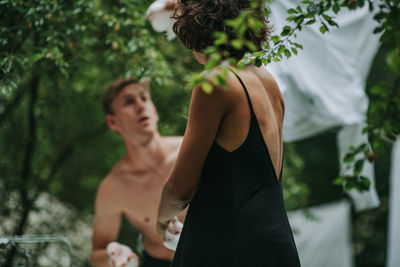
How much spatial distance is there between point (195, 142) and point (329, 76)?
4.98ft

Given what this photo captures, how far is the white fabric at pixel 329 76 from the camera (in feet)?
7.66

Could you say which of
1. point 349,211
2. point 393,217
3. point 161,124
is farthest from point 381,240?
point 161,124

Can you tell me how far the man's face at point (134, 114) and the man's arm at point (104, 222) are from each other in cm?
36

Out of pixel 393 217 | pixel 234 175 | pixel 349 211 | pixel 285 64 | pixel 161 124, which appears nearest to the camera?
pixel 234 175

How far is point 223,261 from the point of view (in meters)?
1.22

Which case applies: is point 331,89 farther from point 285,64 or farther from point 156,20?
point 156,20

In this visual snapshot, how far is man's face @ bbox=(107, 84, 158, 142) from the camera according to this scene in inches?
98.9

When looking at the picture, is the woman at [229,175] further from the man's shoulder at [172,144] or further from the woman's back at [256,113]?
the man's shoulder at [172,144]

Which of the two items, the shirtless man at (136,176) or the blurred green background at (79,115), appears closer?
the blurred green background at (79,115)

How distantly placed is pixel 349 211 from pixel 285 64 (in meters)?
3.76

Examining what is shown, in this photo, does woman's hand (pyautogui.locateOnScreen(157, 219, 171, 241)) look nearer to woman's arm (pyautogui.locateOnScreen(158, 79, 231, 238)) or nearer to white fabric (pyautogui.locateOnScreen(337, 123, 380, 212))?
woman's arm (pyautogui.locateOnScreen(158, 79, 231, 238))

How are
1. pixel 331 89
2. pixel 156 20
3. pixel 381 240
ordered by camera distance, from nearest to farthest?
pixel 156 20, pixel 331 89, pixel 381 240

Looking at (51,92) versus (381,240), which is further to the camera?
(381,240)

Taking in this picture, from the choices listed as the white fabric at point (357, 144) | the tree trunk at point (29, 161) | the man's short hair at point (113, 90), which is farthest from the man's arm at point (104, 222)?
the white fabric at point (357, 144)
